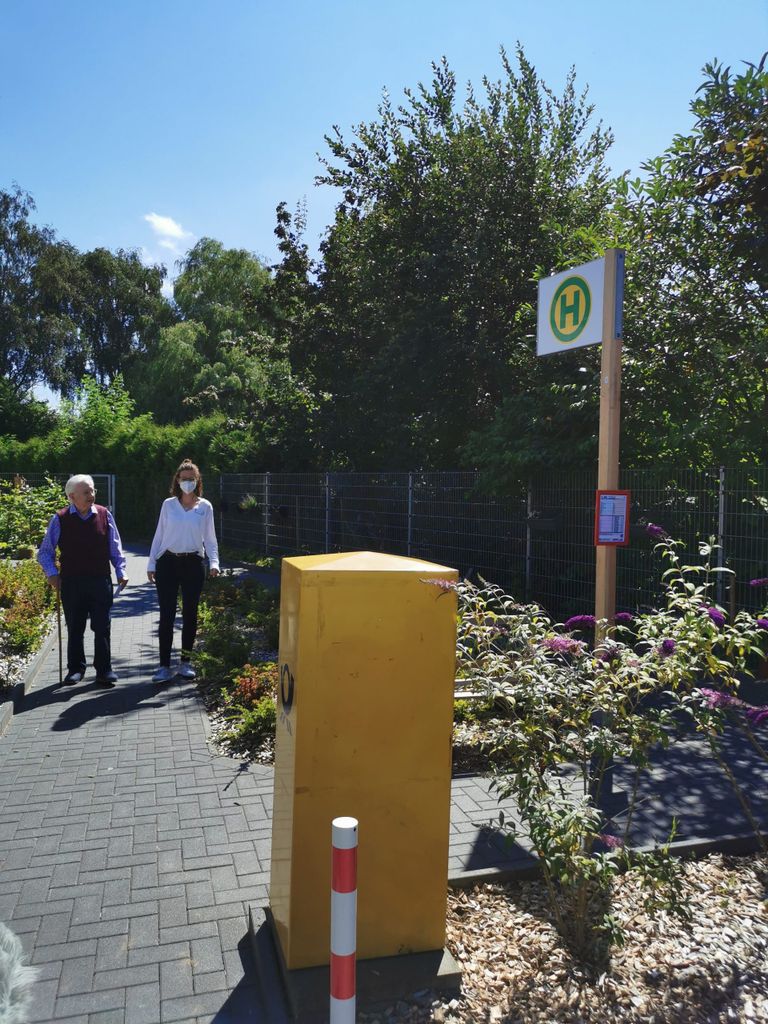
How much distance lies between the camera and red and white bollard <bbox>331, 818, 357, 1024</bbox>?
6.23 ft

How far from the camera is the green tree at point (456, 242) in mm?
13508

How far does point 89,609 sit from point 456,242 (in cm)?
950

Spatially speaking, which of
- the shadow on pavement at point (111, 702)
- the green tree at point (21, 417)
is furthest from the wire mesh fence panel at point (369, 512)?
the green tree at point (21, 417)

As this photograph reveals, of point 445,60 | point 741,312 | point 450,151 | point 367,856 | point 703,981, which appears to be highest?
point 445,60

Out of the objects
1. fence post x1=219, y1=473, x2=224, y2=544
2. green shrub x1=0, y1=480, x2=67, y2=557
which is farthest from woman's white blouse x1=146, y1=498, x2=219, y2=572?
fence post x1=219, y1=473, x2=224, y2=544

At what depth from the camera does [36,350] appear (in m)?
45.8

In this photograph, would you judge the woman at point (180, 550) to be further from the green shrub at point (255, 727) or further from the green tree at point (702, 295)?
the green tree at point (702, 295)

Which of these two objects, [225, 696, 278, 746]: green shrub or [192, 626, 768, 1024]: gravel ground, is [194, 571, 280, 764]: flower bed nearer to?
[225, 696, 278, 746]: green shrub

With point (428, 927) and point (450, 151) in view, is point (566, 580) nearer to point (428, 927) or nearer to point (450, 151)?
point (428, 927)

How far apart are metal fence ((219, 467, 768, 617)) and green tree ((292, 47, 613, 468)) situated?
2285mm

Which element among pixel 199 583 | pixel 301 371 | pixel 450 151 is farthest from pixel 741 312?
pixel 301 371

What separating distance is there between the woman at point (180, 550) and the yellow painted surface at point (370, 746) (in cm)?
447

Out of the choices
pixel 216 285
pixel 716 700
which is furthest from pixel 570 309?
pixel 216 285

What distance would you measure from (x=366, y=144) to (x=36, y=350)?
36974 millimetres
